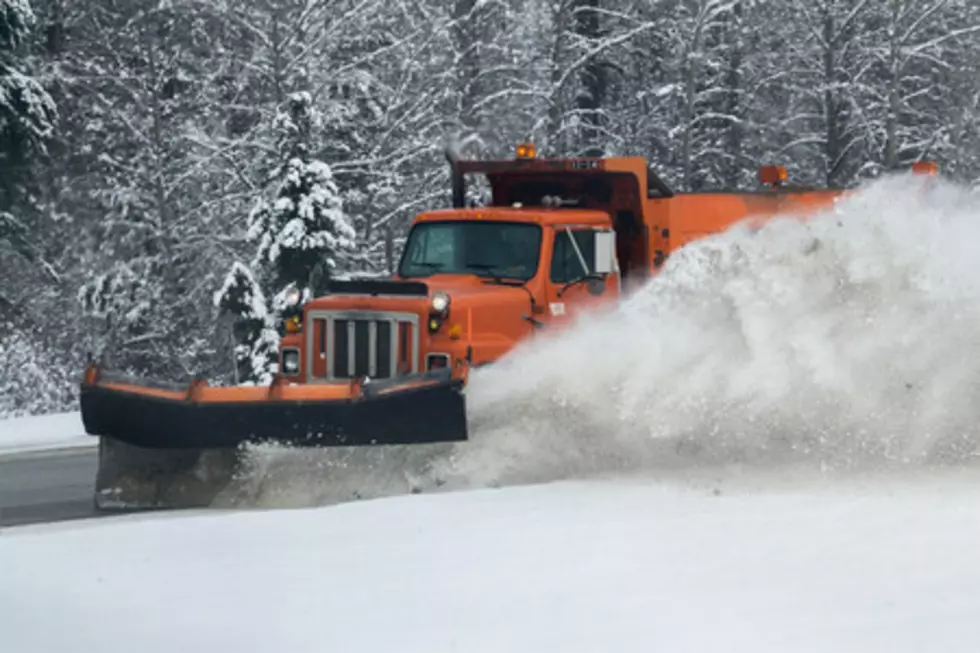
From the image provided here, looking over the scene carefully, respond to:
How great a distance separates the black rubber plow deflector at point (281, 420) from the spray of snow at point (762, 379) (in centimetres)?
50

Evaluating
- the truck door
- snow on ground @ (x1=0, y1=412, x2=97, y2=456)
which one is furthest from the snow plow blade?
snow on ground @ (x1=0, y1=412, x2=97, y2=456)

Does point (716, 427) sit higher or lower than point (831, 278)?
lower

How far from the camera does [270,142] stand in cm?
2498

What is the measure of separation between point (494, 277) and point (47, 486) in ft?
13.1

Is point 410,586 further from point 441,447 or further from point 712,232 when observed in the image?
point 712,232

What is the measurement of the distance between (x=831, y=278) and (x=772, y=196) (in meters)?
3.65

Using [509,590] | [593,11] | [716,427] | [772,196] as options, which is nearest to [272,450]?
[716,427]

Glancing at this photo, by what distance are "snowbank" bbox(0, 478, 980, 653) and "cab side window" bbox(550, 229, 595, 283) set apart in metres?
2.88

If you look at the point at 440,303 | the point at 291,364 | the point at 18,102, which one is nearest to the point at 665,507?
the point at 440,303

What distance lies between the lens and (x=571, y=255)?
12133 millimetres

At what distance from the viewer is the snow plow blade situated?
1001 centimetres

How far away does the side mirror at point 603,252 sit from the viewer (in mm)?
11945

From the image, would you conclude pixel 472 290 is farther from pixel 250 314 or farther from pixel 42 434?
pixel 250 314

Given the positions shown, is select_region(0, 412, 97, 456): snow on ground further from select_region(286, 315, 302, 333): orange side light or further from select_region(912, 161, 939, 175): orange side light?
select_region(912, 161, 939, 175): orange side light
